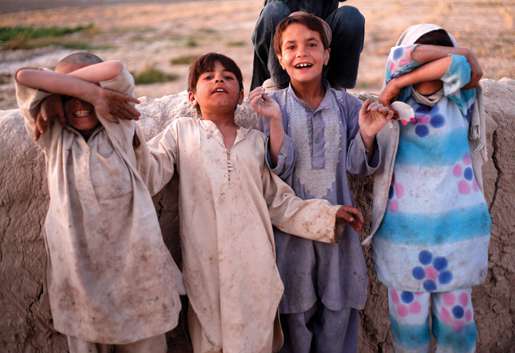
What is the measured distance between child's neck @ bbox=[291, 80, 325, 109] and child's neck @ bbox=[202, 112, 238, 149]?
0.29 meters

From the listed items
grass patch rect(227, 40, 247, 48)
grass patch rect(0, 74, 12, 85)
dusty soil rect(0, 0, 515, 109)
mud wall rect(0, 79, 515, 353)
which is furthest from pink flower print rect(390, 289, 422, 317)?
grass patch rect(227, 40, 247, 48)

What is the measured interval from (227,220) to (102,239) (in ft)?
1.47

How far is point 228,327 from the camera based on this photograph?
204cm

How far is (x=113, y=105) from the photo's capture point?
6.03ft

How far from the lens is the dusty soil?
1261 cm

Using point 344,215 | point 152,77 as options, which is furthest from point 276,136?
point 152,77

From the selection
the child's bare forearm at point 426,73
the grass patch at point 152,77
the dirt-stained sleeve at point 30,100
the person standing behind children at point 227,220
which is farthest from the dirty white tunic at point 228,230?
the grass patch at point 152,77

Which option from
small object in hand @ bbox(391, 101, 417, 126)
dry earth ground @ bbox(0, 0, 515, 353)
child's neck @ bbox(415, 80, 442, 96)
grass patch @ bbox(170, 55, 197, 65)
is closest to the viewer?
small object in hand @ bbox(391, 101, 417, 126)

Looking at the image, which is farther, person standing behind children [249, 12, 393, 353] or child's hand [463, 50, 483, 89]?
person standing behind children [249, 12, 393, 353]

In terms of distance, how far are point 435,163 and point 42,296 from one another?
5.46ft

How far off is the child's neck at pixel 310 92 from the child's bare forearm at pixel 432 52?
0.41m

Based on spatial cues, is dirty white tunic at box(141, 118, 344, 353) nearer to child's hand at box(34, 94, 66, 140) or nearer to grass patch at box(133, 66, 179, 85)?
child's hand at box(34, 94, 66, 140)

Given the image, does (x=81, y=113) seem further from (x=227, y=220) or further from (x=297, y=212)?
(x=297, y=212)

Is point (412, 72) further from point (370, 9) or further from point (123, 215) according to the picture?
point (370, 9)
